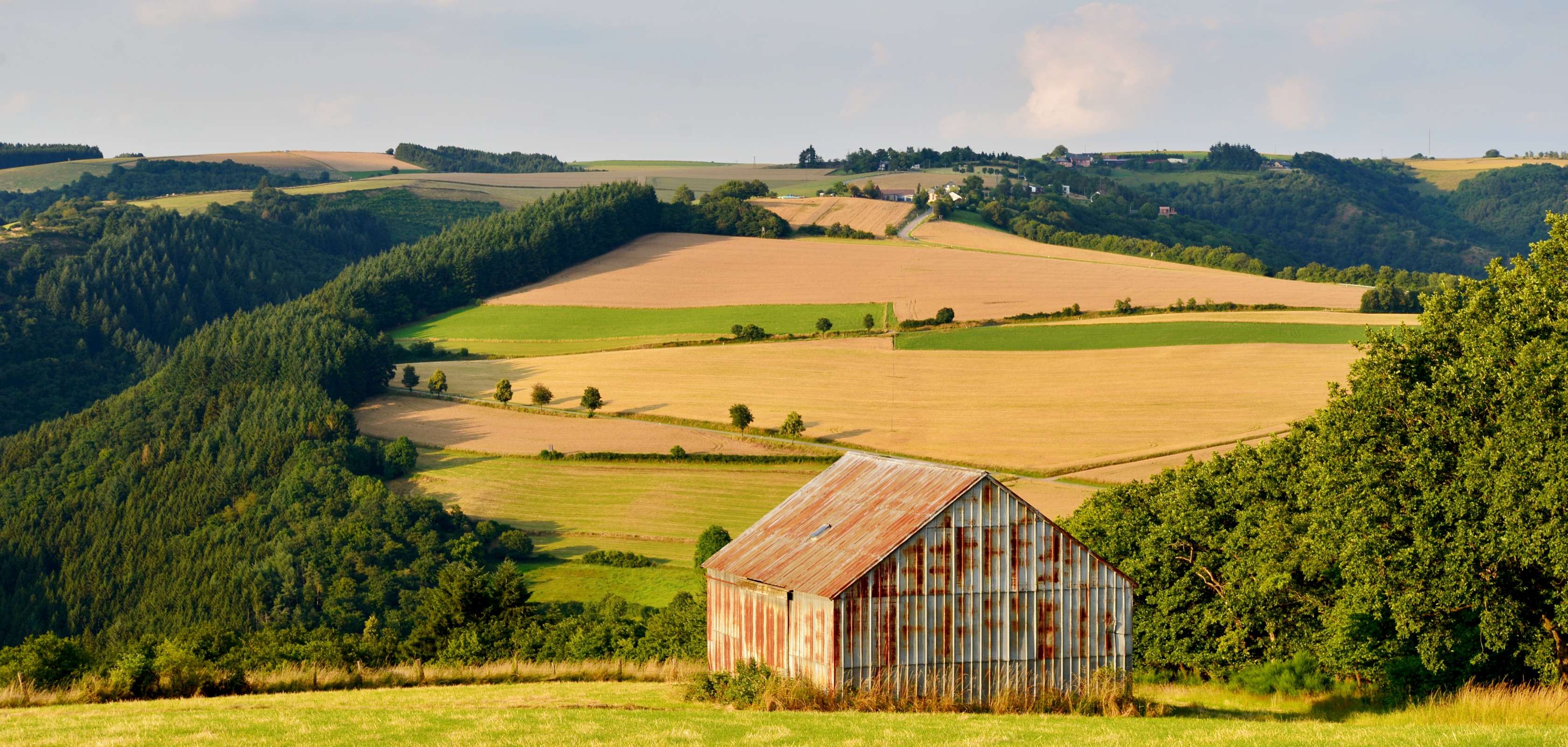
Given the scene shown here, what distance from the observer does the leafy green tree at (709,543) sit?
70188 mm

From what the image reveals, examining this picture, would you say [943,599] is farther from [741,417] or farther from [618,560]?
[741,417]

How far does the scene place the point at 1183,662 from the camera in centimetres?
4250

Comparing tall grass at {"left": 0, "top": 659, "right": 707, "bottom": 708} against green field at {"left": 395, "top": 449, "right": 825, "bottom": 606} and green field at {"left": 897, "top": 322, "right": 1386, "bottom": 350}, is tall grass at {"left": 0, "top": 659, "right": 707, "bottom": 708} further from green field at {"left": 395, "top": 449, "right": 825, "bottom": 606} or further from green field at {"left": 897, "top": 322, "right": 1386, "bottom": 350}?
green field at {"left": 897, "top": 322, "right": 1386, "bottom": 350}

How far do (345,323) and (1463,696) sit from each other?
4504 inches

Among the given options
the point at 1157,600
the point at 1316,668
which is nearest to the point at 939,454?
the point at 1157,600

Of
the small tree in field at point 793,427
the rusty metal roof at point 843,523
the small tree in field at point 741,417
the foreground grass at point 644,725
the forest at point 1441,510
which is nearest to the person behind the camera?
the foreground grass at point 644,725

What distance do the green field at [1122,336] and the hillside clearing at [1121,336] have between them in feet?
0.12

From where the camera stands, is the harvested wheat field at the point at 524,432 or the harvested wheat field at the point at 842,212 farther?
the harvested wheat field at the point at 842,212

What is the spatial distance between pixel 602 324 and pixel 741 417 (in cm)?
4316

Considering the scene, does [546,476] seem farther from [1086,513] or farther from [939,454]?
[1086,513]

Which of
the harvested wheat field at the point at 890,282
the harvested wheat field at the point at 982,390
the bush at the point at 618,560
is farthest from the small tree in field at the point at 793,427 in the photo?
the harvested wheat field at the point at 890,282

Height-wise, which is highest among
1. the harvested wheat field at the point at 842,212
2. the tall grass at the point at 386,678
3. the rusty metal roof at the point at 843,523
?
the harvested wheat field at the point at 842,212

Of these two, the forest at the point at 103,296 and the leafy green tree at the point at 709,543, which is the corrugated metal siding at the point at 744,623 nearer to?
the leafy green tree at the point at 709,543

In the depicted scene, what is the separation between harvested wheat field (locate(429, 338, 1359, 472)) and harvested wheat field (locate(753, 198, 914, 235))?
66.4 meters
